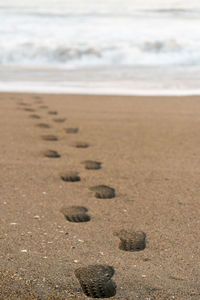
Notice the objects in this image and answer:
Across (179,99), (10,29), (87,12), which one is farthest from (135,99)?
(87,12)

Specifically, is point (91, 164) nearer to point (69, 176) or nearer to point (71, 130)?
point (69, 176)

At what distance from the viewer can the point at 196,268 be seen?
1.79 meters

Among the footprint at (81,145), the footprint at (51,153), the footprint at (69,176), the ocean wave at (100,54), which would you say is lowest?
the ocean wave at (100,54)

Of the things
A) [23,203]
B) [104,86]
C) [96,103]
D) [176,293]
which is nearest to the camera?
[176,293]

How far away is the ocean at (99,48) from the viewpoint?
7168mm

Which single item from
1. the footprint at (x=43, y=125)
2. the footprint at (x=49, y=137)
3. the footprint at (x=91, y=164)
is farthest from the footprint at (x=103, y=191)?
the footprint at (x=43, y=125)

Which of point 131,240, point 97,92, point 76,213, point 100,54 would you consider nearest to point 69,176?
point 76,213

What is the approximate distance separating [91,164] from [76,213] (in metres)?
0.82

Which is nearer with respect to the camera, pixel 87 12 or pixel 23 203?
pixel 23 203

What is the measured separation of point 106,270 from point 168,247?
1.04 ft

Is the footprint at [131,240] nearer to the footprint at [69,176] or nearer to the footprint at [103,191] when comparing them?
the footprint at [103,191]

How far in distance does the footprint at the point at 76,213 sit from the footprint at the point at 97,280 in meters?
0.44

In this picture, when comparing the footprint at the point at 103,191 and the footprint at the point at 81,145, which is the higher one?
the footprint at the point at 103,191

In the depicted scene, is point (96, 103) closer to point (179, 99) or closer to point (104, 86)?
point (179, 99)
